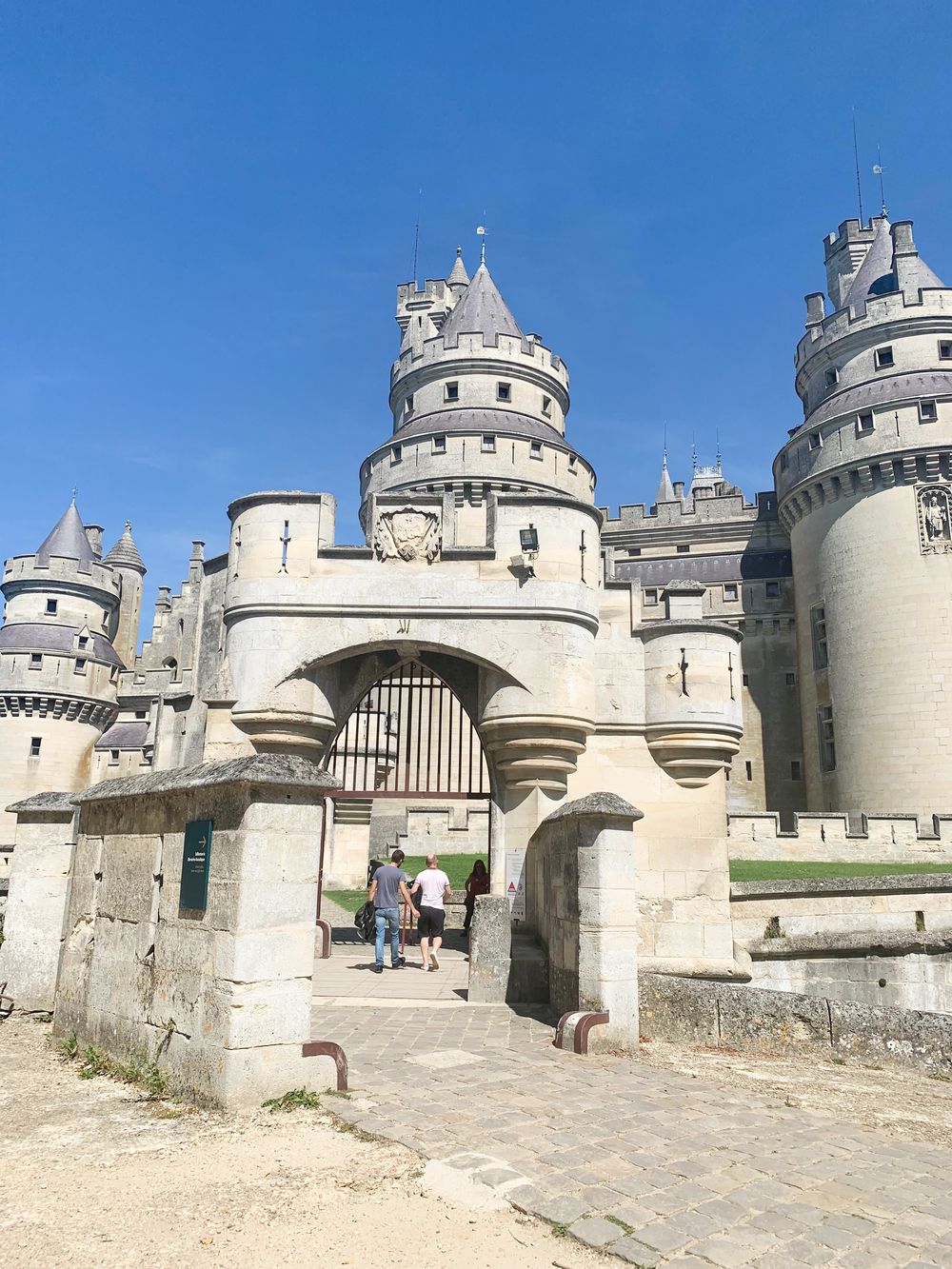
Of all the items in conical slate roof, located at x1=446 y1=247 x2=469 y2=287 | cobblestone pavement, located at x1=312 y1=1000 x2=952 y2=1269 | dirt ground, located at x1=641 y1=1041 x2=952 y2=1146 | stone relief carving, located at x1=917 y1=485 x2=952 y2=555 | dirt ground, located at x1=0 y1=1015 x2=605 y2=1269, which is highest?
conical slate roof, located at x1=446 y1=247 x2=469 y2=287

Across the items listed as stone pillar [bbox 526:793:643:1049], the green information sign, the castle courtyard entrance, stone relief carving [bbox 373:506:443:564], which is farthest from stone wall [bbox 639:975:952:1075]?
stone relief carving [bbox 373:506:443:564]

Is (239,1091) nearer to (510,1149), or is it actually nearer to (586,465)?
(510,1149)

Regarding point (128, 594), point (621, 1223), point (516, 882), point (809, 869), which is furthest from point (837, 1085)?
point (128, 594)

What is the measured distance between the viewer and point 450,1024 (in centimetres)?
823

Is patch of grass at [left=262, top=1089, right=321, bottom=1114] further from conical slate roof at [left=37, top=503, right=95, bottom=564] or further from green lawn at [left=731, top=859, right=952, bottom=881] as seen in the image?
conical slate roof at [left=37, top=503, right=95, bottom=564]

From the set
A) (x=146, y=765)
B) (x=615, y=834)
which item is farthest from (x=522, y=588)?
(x=146, y=765)

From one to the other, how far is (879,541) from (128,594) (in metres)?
42.6

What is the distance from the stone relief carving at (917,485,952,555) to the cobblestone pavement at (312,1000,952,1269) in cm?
3025

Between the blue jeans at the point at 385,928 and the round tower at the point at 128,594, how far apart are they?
43.3m

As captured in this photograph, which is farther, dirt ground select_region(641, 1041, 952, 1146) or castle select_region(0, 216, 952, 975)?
castle select_region(0, 216, 952, 975)

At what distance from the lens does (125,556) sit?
55.1 metres

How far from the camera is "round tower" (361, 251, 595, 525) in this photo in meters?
32.3

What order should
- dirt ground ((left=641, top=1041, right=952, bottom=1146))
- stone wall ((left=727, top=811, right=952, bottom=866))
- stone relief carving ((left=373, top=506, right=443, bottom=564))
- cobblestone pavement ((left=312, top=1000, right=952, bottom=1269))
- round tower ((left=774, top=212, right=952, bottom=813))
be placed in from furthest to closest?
round tower ((left=774, top=212, right=952, bottom=813))
stone wall ((left=727, top=811, right=952, bottom=866))
stone relief carving ((left=373, top=506, right=443, bottom=564))
dirt ground ((left=641, top=1041, right=952, bottom=1146))
cobblestone pavement ((left=312, top=1000, right=952, bottom=1269))

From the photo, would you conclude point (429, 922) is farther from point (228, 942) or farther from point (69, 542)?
point (69, 542)
